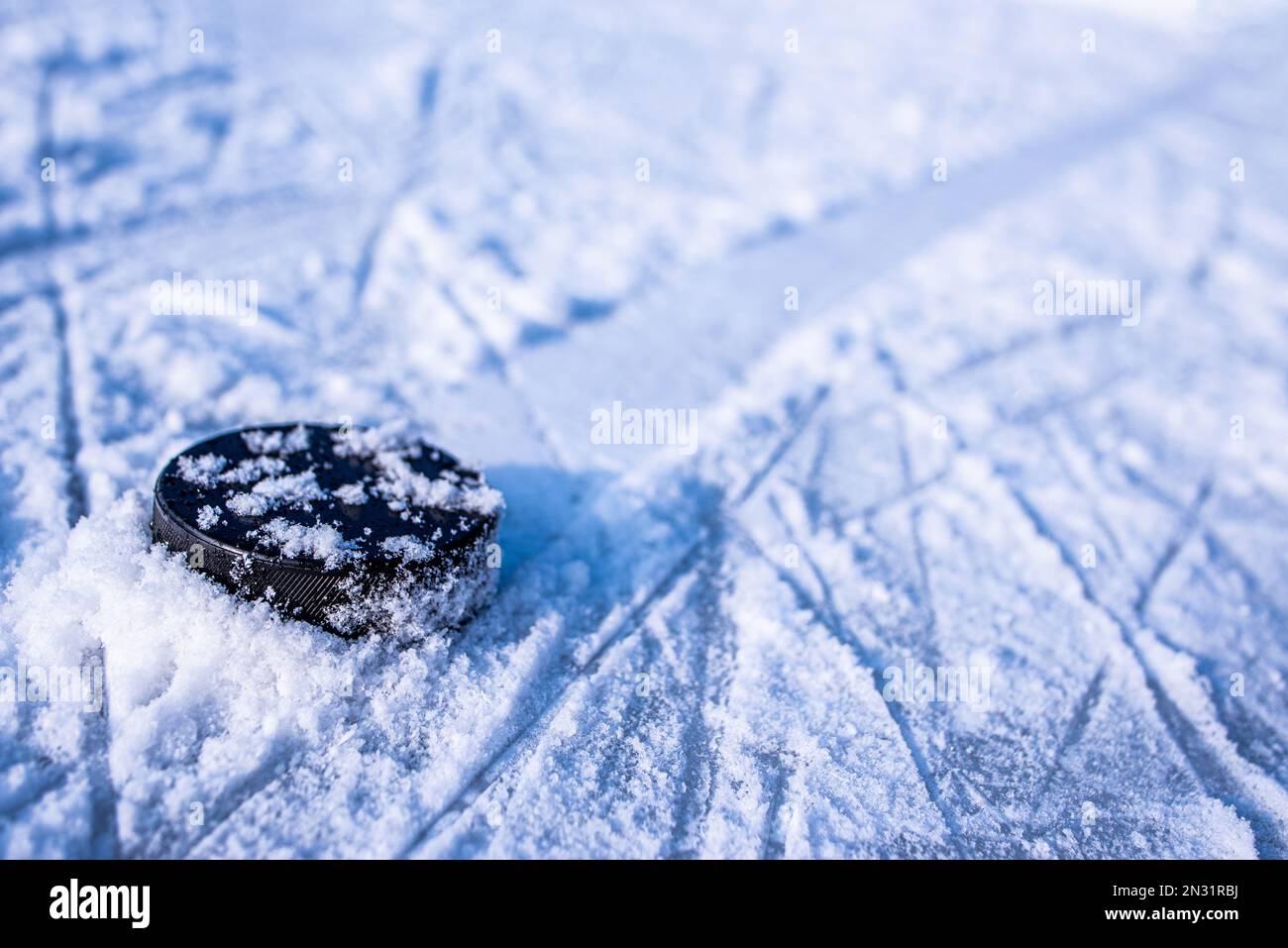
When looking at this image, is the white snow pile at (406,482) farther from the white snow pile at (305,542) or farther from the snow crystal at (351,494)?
the white snow pile at (305,542)

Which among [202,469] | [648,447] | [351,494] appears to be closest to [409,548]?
[351,494]

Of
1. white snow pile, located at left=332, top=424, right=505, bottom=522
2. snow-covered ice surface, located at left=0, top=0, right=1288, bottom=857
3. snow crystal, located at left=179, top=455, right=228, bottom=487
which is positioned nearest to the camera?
snow-covered ice surface, located at left=0, top=0, right=1288, bottom=857

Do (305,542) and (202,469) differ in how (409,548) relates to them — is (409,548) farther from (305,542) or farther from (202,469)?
(202,469)

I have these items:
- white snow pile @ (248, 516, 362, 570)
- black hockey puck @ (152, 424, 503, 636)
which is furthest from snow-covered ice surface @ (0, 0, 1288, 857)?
white snow pile @ (248, 516, 362, 570)

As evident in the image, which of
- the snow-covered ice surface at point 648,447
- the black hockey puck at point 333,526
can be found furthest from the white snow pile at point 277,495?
the snow-covered ice surface at point 648,447

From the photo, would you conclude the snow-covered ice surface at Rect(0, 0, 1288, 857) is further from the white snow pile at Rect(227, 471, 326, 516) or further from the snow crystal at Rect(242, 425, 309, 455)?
the snow crystal at Rect(242, 425, 309, 455)

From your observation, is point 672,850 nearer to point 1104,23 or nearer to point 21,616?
point 21,616
